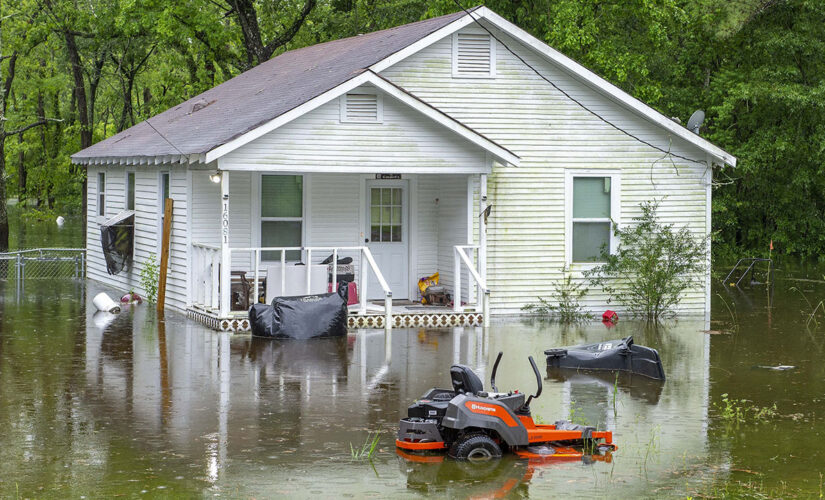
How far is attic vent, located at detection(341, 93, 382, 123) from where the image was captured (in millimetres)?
19641

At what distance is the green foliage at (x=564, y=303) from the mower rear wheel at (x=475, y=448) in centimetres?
1144

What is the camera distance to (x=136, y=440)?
11023 millimetres

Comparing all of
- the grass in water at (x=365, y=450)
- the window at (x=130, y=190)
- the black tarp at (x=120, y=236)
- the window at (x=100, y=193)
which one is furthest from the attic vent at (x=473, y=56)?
the grass in water at (x=365, y=450)

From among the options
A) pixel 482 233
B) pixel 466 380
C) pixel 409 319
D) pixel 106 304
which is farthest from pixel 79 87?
pixel 466 380

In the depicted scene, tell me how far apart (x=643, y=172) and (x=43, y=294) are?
43.0 ft

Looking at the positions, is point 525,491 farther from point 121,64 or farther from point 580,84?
point 121,64

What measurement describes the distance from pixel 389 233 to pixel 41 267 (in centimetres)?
1464

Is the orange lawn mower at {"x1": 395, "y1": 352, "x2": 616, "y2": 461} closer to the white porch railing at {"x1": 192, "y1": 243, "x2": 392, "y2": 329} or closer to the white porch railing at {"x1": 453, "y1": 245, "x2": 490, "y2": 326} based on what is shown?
the white porch railing at {"x1": 192, "y1": 243, "x2": 392, "y2": 329}

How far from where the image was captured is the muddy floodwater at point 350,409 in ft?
31.7

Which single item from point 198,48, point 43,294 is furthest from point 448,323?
point 198,48

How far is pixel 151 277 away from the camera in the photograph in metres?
22.8

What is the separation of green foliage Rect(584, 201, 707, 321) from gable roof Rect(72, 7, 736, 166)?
188cm

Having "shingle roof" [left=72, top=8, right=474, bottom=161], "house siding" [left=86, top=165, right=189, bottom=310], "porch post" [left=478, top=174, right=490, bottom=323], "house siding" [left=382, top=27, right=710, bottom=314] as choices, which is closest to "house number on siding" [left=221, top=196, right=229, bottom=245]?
"shingle roof" [left=72, top=8, right=474, bottom=161]

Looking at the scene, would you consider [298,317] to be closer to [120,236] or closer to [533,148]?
[533,148]
